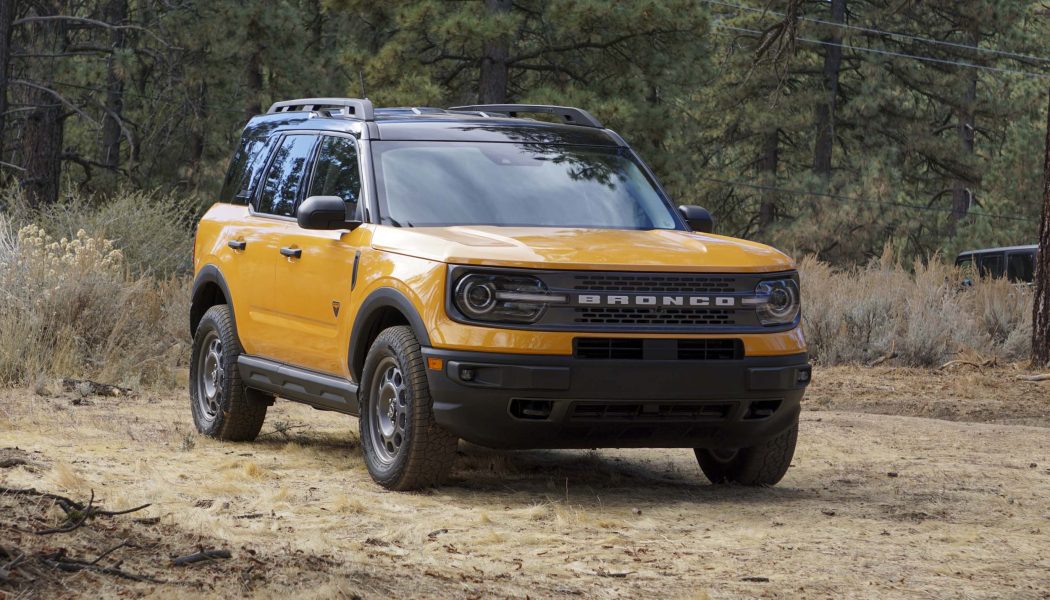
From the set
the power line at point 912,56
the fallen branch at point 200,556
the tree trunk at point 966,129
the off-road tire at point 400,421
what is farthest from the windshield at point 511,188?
the tree trunk at point 966,129

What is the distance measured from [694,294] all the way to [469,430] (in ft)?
4.13

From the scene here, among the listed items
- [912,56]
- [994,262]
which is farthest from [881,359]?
[912,56]

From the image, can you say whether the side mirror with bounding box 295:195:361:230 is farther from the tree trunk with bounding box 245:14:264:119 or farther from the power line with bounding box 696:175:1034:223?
the power line with bounding box 696:175:1034:223

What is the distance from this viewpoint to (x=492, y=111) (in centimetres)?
1002

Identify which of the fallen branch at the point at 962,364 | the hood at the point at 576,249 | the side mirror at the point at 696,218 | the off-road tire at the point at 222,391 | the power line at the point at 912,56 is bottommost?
the fallen branch at the point at 962,364

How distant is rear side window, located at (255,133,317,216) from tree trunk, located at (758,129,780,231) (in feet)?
109

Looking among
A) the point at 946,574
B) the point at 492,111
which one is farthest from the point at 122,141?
the point at 946,574

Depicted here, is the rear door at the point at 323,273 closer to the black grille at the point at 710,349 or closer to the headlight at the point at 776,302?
the black grille at the point at 710,349

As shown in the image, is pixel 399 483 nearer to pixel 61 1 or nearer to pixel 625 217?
pixel 625 217

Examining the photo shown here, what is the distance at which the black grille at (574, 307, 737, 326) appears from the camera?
7156 mm

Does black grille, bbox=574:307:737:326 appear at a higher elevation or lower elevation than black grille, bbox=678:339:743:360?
higher

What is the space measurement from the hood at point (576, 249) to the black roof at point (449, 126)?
0.84 m

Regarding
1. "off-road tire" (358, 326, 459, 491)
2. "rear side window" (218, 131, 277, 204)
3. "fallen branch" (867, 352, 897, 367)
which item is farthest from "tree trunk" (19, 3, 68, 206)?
"off-road tire" (358, 326, 459, 491)

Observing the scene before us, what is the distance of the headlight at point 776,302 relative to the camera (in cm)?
748
